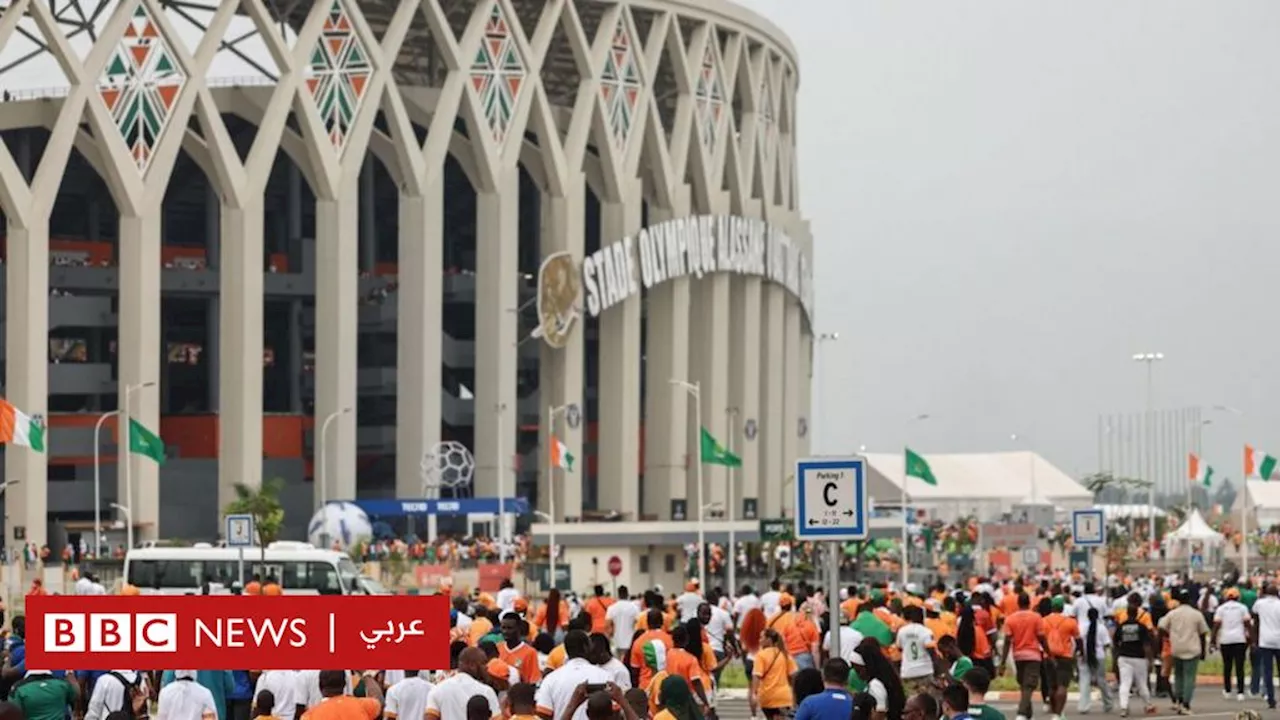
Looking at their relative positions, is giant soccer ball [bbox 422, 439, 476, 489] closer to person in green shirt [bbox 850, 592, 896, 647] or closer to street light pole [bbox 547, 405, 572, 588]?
street light pole [bbox 547, 405, 572, 588]

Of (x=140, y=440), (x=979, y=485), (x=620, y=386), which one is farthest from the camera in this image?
(x=979, y=485)

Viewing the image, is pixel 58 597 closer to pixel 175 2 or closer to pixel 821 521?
pixel 821 521

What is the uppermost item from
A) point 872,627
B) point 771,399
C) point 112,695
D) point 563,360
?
point 563,360

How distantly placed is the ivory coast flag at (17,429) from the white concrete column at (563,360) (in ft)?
91.0

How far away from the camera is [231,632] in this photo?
1833 centimetres

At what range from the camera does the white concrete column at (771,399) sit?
4424 inches

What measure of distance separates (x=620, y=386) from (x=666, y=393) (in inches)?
151

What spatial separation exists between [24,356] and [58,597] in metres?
63.3

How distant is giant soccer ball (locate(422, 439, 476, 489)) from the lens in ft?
293

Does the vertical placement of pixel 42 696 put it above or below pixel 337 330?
below

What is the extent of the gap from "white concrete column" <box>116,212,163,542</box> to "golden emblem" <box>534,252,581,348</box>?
654 inches

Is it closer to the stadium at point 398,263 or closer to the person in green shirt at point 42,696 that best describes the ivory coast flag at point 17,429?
the stadium at point 398,263

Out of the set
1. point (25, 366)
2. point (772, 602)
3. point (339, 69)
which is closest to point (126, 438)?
point (25, 366)

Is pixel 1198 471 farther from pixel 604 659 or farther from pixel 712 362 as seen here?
pixel 604 659
